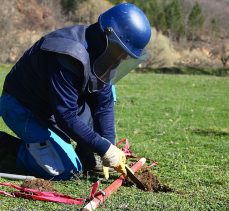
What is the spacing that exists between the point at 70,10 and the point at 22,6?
1087cm

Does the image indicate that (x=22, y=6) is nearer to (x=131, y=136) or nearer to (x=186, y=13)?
(x=186, y=13)

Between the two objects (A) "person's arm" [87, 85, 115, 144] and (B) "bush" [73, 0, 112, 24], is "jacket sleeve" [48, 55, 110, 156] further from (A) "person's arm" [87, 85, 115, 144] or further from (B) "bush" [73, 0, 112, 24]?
(B) "bush" [73, 0, 112, 24]

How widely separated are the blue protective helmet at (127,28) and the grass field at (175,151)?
123 cm

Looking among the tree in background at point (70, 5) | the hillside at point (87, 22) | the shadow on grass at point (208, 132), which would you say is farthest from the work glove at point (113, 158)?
the tree in background at point (70, 5)

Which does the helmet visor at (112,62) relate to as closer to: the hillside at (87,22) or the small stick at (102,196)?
the small stick at (102,196)

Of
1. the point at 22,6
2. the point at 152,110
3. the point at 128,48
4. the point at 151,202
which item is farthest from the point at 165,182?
the point at 22,6

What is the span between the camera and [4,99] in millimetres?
5359

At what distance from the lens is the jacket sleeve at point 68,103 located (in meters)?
4.53

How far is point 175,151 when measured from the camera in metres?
6.72

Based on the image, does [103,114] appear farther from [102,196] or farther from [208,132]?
[208,132]

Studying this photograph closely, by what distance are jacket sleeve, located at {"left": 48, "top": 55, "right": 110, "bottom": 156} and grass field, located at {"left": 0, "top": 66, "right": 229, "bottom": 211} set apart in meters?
0.44

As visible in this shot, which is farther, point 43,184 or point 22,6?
point 22,6

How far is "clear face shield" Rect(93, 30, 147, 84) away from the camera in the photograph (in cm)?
452

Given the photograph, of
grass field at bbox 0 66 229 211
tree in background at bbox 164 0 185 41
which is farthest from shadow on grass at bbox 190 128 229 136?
tree in background at bbox 164 0 185 41
